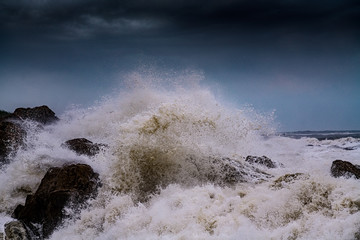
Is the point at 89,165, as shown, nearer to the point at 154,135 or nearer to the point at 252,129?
the point at 154,135

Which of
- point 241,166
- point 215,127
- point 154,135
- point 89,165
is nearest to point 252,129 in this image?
point 215,127

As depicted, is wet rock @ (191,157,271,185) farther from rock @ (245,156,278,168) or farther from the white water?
rock @ (245,156,278,168)

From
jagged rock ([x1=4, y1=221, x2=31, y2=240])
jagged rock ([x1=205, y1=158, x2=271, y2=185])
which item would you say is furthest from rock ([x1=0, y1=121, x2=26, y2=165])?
jagged rock ([x1=205, y1=158, x2=271, y2=185])

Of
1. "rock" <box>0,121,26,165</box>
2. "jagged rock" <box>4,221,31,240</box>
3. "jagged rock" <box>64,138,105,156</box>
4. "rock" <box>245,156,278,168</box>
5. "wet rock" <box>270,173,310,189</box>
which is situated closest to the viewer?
"jagged rock" <box>4,221,31,240</box>

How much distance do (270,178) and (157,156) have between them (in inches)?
100

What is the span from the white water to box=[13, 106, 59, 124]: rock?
1.46 metres

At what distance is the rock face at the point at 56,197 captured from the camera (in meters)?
6.40

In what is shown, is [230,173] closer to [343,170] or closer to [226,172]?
[226,172]

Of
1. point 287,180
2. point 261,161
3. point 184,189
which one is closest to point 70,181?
point 184,189

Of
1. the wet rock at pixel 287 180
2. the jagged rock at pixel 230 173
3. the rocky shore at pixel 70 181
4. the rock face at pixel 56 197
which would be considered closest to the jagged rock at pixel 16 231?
the rocky shore at pixel 70 181

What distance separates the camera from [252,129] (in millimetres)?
10750

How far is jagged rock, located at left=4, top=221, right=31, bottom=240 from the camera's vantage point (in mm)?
5740

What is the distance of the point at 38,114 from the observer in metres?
13.0

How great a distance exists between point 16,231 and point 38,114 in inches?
309
